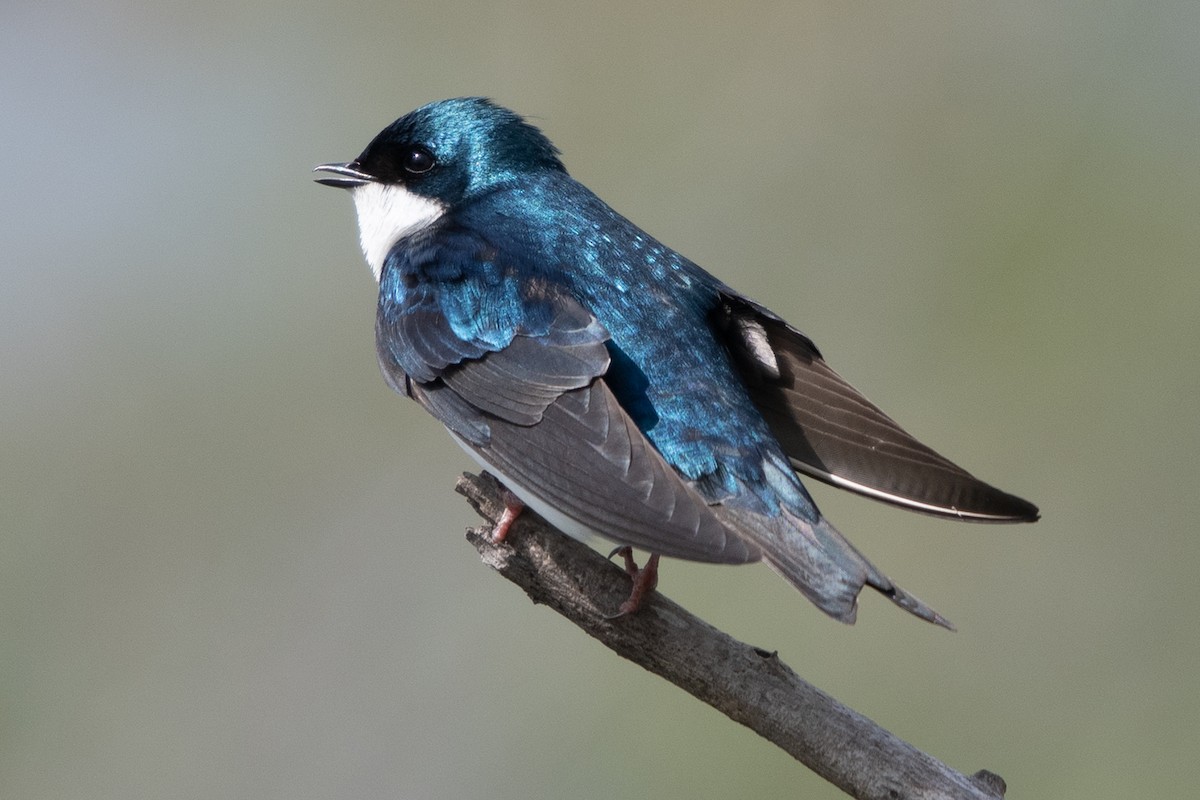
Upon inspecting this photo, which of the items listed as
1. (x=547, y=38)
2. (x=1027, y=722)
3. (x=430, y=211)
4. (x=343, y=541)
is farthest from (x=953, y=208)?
(x=430, y=211)

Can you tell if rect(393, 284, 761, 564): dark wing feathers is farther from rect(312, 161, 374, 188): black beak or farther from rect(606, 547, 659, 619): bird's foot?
rect(312, 161, 374, 188): black beak

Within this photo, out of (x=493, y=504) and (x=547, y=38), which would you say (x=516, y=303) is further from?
(x=547, y=38)

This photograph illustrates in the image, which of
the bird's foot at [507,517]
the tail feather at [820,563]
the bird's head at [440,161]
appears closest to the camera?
the tail feather at [820,563]

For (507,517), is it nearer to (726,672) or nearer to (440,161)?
(726,672)

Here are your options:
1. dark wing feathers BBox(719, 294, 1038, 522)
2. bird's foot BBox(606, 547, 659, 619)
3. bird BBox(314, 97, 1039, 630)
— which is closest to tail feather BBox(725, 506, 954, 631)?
bird BBox(314, 97, 1039, 630)

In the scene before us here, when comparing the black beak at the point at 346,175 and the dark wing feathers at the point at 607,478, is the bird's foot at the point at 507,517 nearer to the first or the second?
the dark wing feathers at the point at 607,478

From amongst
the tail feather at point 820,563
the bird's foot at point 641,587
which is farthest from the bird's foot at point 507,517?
the tail feather at point 820,563
